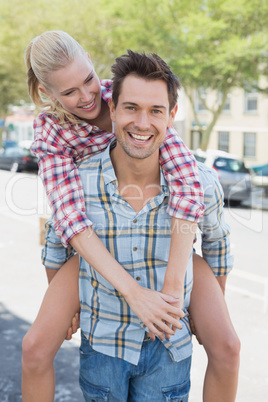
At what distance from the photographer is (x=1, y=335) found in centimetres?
479

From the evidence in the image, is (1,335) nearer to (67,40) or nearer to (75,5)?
(67,40)

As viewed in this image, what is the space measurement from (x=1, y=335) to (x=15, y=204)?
867 centimetres

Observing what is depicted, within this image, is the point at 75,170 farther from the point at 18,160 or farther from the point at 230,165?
the point at 18,160

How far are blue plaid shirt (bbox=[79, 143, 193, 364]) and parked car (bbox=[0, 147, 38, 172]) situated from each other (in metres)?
21.2

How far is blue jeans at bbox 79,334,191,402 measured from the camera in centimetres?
222

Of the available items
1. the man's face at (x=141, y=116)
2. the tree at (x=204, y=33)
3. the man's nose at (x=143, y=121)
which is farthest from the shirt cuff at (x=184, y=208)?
the tree at (x=204, y=33)

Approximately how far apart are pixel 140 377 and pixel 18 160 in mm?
22307

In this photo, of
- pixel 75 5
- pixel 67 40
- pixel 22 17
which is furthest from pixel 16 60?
pixel 67 40

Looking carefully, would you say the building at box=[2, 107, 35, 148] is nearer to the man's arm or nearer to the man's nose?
the man's arm

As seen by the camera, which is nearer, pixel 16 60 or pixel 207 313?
pixel 207 313

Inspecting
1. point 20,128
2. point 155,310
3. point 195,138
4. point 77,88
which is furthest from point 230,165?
point 20,128

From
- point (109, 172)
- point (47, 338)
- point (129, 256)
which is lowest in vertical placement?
point (47, 338)

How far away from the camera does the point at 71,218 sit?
7.11 feet

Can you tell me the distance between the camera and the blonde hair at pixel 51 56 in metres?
2.32
